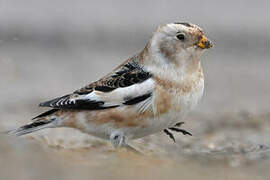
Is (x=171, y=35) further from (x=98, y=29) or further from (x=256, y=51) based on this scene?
(x=98, y=29)

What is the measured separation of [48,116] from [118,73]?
2.83 ft

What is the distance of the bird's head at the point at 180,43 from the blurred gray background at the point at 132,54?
3.76ft

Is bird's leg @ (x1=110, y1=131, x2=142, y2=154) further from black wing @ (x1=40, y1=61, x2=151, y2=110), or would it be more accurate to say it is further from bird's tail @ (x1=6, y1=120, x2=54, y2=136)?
bird's tail @ (x1=6, y1=120, x2=54, y2=136)

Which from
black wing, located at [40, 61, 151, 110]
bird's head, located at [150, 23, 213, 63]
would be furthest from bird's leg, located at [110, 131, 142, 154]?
bird's head, located at [150, 23, 213, 63]

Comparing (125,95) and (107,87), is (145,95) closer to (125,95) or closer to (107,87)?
(125,95)

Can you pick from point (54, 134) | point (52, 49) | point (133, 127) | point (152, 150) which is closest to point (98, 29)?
point (52, 49)

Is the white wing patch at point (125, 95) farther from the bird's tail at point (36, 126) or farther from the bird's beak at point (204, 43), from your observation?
the bird's beak at point (204, 43)

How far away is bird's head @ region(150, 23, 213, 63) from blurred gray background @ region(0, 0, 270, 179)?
1.15 m

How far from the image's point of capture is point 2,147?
6.38m

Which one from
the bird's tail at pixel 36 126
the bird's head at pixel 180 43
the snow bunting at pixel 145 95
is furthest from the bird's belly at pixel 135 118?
the bird's head at pixel 180 43

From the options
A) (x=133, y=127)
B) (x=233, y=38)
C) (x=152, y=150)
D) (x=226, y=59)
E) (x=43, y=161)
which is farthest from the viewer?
(x=233, y=38)

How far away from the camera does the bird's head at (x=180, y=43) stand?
7.43 metres

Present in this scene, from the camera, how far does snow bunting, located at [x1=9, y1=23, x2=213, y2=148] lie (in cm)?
726

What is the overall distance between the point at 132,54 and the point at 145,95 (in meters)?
7.03
